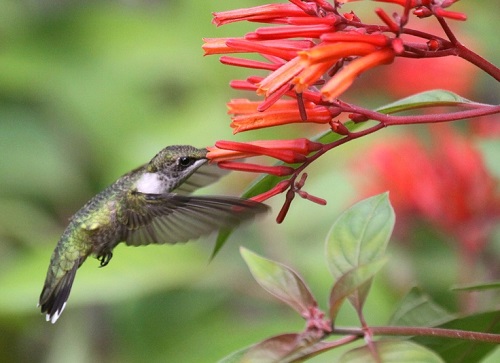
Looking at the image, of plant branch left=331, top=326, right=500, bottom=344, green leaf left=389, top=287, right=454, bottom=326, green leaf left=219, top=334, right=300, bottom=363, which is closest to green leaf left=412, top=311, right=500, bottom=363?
green leaf left=389, top=287, right=454, bottom=326

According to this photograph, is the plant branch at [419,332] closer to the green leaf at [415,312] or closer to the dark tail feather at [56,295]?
the green leaf at [415,312]

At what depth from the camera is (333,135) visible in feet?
4.46

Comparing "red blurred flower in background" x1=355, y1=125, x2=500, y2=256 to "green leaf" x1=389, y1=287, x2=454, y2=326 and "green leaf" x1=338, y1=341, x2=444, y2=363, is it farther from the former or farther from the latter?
"green leaf" x1=338, y1=341, x2=444, y2=363

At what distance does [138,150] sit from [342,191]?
629mm

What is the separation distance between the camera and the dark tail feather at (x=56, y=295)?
178 cm

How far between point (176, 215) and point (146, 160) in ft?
3.68

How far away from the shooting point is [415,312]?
142cm

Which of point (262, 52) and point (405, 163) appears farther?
point (405, 163)

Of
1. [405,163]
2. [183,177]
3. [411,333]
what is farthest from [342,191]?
[411,333]

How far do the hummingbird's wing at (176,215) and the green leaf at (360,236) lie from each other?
124 millimetres

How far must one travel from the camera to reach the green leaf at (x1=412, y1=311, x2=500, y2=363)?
4.45 feet

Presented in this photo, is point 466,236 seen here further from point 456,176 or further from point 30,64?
point 30,64

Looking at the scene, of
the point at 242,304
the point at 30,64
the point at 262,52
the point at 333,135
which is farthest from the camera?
the point at 30,64

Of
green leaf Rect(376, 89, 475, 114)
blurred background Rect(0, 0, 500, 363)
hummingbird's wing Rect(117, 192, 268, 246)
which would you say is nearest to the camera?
green leaf Rect(376, 89, 475, 114)
